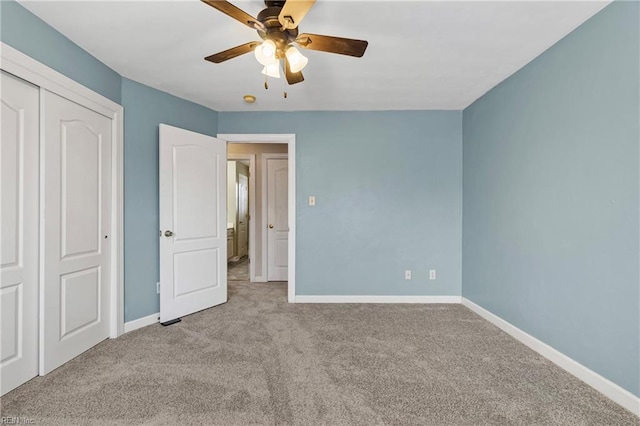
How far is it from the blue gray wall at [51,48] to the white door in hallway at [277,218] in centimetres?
240

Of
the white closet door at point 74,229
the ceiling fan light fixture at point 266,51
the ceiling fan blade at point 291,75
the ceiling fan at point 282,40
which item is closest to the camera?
the ceiling fan at point 282,40

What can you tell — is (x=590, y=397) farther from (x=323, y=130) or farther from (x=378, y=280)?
(x=323, y=130)

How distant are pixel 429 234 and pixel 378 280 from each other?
2.83 ft

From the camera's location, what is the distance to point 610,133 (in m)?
1.75

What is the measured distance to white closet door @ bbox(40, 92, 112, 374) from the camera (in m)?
2.03

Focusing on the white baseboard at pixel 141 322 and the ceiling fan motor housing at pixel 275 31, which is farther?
the white baseboard at pixel 141 322

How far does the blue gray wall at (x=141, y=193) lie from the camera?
2.75 meters

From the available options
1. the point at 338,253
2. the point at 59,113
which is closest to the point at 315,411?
the point at 338,253

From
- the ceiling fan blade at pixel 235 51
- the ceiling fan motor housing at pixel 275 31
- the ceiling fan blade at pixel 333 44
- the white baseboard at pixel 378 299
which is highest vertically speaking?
the ceiling fan motor housing at pixel 275 31

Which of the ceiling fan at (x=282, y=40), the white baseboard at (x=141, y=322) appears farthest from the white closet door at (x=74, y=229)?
the ceiling fan at (x=282, y=40)

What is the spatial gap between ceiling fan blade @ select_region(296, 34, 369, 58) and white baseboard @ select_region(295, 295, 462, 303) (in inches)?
109

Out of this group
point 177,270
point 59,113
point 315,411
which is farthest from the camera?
point 177,270

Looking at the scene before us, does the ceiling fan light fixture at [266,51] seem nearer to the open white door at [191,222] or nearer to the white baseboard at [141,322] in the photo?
the open white door at [191,222]

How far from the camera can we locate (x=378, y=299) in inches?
141
